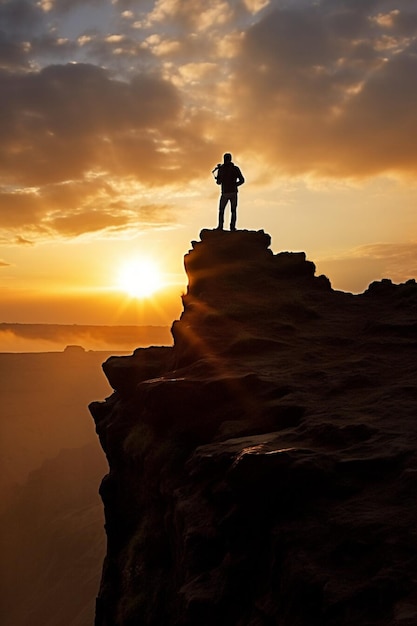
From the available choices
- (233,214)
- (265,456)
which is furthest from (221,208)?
(265,456)

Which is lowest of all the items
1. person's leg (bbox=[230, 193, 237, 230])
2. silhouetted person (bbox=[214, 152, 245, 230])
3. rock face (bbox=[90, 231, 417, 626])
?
rock face (bbox=[90, 231, 417, 626])

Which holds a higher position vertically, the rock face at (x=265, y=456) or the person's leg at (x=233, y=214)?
the person's leg at (x=233, y=214)

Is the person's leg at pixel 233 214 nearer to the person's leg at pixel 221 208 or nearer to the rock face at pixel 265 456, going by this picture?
the person's leg at pixel 221 208

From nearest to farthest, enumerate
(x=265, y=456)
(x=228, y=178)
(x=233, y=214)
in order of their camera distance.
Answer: (x=265, y=456)
(x=228, y=178)
(x=233, y=214)

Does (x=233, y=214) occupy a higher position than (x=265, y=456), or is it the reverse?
(x=233, y=214)

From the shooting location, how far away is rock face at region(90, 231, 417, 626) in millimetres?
9320

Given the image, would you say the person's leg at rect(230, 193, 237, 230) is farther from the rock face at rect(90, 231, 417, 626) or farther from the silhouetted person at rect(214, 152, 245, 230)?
the rock face at rect(90, 231, 417, 626)

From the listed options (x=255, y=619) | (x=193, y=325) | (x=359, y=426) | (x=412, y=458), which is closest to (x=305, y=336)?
(x=193, y=325)

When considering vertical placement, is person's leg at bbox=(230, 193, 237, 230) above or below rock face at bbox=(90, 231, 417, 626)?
above

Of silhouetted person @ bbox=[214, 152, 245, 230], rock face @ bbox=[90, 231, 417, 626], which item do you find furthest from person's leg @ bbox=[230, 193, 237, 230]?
rock face @ bbox=[90, 231, 417, 626]

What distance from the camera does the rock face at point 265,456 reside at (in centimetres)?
932

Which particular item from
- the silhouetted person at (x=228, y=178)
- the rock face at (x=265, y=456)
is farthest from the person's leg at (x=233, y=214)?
the rock face at (x=265, y=456)

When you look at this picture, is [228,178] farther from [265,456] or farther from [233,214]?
[265,456]

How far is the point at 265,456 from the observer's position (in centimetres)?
1101
